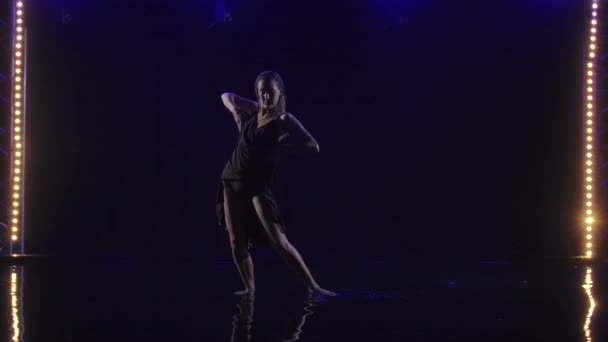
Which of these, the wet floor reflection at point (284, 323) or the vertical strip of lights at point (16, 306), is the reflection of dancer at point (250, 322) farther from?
the vertical strip of lights at point (16, 306)

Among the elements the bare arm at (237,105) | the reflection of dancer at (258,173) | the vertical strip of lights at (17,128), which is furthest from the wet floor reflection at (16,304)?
the bare arm at (237,105)

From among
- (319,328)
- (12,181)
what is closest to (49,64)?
(12,181)

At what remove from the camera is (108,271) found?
13.8 feet

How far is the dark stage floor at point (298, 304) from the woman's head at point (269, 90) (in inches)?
40.2

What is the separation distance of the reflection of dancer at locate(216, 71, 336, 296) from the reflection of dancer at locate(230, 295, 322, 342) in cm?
26

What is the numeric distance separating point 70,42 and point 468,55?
3780 mm

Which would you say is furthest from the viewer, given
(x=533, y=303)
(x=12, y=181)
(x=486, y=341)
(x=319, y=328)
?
(x=12, y=181)

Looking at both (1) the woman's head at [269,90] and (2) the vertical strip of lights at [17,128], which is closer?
(1) the woman's head at [269,90]

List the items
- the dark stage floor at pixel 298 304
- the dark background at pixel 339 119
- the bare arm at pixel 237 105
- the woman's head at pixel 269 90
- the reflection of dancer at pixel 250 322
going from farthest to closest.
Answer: the dark background at pixel 339 119 → the bare arm at pixel 237 105 → the woman's head at pixel 269 90 → the dark stage floor at pixel 298 304 → the reflection of dancer at pixel 250 322

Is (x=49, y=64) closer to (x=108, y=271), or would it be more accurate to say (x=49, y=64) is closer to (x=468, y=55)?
(x=108, y=271)

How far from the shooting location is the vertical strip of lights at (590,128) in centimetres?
511

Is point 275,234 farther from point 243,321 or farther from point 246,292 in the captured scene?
point 243,321

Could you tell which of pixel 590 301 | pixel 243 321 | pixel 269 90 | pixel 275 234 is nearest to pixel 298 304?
pixel 275 234

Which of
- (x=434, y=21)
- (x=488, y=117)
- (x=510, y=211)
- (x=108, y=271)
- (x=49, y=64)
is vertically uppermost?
(x=434, y=21)
